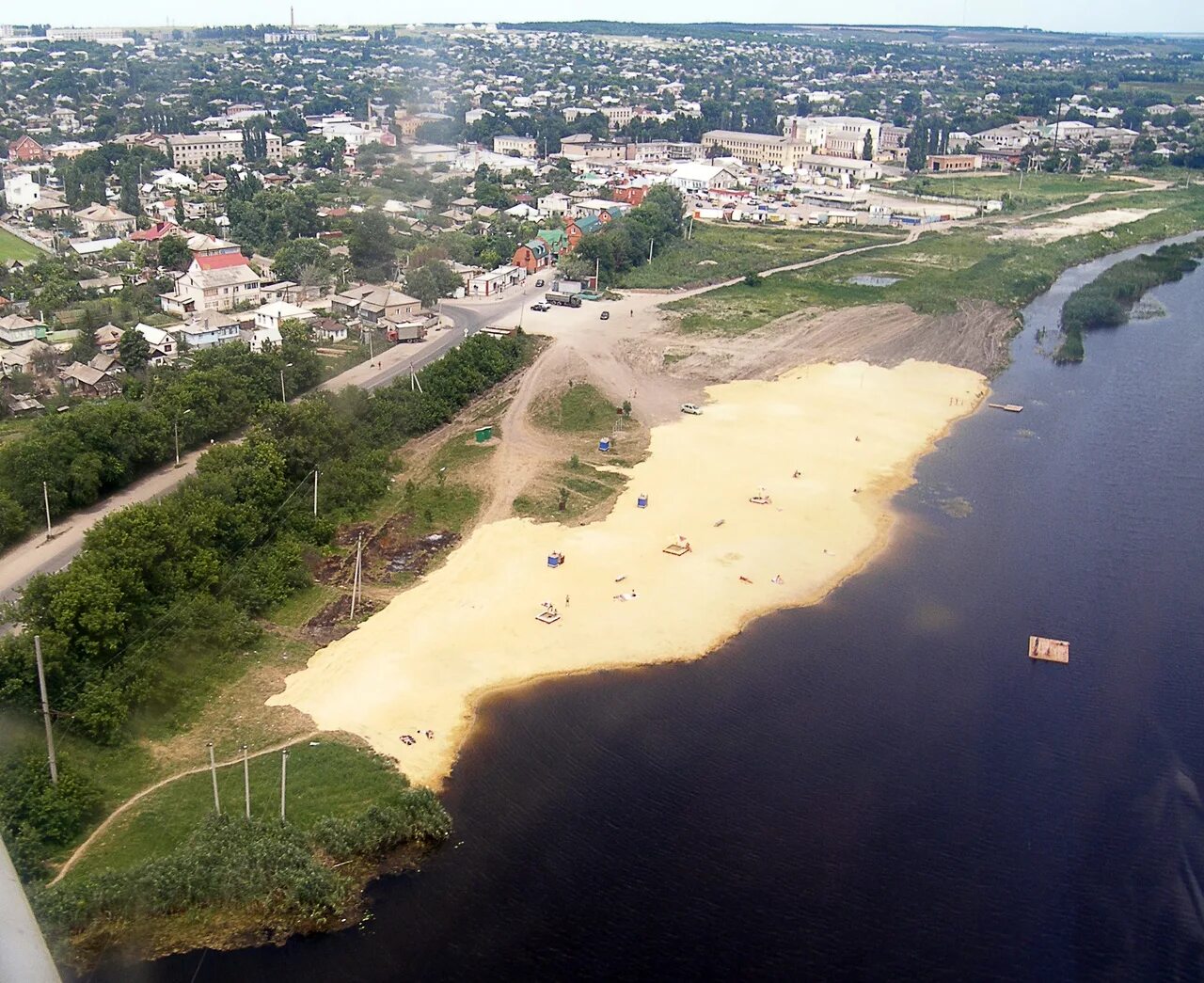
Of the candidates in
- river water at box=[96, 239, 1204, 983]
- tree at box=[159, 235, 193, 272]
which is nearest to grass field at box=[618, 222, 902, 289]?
tree at box=[159, 235, 193, 272]

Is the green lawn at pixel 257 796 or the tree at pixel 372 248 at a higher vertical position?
the tree at pixel 372 248

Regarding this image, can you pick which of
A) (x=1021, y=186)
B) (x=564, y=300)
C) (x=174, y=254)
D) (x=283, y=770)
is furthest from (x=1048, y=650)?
(x=1021, y=186)

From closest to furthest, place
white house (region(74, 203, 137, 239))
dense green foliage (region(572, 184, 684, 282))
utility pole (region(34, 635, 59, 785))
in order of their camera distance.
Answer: utility pole (region(34, 635, 59, 785)), dense green foliage (region(572, 184, 684, 282)), white house (region(74, 203, 137, 239))

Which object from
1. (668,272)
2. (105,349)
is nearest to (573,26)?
(668,272)

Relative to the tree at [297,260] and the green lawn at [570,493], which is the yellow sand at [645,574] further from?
the tree at [297,260]

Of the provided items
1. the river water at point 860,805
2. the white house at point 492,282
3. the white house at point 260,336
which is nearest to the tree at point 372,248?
the white house at point 492,282

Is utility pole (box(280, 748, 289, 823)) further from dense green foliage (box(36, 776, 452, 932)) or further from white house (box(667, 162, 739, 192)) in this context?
white house (box(667, 162, 739, 192))
